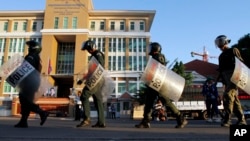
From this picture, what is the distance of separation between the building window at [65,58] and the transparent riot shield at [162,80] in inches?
2143

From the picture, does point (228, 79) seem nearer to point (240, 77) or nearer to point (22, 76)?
point (240, 77)

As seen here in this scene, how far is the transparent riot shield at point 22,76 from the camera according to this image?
669 cm

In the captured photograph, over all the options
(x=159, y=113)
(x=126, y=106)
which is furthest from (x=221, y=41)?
(x=126, y=106)

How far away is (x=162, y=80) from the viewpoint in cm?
673

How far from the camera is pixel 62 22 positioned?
196 feet

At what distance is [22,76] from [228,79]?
4.31m

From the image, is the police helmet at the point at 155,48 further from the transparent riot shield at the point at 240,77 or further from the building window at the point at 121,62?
the building window at the point at 121,62

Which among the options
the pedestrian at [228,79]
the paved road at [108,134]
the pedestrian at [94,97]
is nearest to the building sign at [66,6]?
the pedestrian at [94,97]

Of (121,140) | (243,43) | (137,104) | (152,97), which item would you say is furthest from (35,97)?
(243,43)

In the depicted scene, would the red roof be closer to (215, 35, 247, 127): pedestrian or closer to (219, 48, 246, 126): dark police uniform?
(215, 35, 247, 127): pedestrian

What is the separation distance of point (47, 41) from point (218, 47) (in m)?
54.0

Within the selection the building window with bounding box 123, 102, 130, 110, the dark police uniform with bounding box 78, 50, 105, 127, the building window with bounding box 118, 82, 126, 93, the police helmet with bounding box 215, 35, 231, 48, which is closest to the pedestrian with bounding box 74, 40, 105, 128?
the dark police uniform with bounding box 78, 50, 105, 127

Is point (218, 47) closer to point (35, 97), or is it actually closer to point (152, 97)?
point (152, 97)

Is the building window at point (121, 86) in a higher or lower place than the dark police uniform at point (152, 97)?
higher
